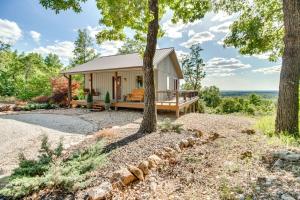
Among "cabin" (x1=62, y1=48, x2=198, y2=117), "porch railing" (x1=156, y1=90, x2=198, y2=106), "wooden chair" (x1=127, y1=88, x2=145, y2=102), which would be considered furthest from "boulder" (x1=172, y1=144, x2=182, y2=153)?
"wooden chair" (x1=127, y1=88, x2=145, y2=102)

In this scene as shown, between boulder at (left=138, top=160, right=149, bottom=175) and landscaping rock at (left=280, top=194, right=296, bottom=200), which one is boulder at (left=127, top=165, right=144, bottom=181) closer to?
boulder at (left=138, top=160, right=149, bottom=175)

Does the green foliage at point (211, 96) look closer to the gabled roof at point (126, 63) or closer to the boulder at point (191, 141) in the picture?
the gabled roof at point (126, 63)

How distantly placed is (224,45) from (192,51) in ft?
78.9

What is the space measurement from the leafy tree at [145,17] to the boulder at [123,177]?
282cm

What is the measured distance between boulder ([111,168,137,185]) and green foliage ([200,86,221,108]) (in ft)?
84.2

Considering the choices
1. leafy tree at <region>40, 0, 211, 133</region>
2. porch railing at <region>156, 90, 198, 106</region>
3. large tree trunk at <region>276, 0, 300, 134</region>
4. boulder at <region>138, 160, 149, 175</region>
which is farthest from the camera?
porch railing at <region>156, 90, 198, 106</region>

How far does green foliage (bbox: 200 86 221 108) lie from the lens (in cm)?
2786

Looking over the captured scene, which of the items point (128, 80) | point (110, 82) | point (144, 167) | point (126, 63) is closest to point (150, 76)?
point (144, 167)

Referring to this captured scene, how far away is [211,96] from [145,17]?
24.5 meters

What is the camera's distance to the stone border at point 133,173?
109 inches

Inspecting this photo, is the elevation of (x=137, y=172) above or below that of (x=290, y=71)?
below

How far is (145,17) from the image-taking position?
5.66 m

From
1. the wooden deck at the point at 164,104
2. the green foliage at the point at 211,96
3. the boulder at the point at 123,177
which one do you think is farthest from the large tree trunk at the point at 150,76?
the green foliage at the point at 211,96

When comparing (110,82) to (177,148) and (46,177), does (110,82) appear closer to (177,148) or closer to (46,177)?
(177,148)
